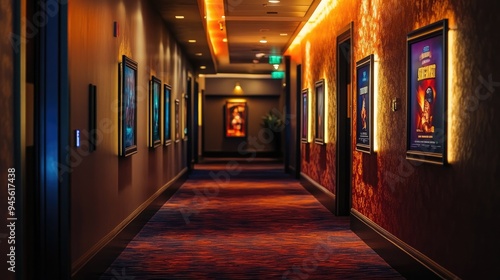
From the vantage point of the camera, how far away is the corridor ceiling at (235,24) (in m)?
9.82

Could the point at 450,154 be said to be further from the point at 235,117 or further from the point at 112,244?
the point at 235,117

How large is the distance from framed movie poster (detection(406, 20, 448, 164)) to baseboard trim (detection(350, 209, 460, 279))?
0.79 metres

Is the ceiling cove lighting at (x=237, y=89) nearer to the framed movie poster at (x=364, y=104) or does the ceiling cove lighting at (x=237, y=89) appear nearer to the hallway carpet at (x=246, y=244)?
the hallway carpet at (x=246, y=244)

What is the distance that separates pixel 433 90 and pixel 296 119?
401 inches

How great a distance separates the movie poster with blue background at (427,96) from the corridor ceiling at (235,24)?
4210mm

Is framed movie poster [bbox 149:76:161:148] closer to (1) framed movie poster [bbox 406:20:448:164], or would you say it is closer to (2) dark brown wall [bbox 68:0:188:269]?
(2) dark brown wall [bbox 68:0:188:269]

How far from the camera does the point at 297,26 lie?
12266 millimetres

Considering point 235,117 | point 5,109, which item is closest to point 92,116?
point 5,109

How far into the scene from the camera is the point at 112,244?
Result: 20.2 feet

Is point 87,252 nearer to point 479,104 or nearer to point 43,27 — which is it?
point 43,27

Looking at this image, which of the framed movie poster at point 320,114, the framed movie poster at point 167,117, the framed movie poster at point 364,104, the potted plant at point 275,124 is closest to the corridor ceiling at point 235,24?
the framed movie poster at point 167,117

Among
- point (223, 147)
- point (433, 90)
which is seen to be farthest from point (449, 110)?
point (223, 147)

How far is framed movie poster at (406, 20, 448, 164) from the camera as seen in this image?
4668mm

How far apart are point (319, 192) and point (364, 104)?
4029 millimetres
